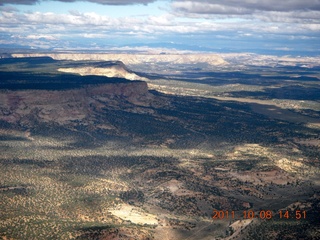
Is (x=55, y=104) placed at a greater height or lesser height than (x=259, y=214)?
greater

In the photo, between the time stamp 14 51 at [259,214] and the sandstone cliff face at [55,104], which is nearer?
the time stamp 14 51 at [259,214]

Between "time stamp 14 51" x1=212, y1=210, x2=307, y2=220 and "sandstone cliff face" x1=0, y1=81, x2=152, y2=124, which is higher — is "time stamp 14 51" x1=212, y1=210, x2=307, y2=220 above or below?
below

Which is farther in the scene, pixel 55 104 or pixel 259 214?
pixel 55 104

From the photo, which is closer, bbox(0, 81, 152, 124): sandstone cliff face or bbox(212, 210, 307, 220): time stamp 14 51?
bbox(212, 210, 307, 220): time stamp 14 51

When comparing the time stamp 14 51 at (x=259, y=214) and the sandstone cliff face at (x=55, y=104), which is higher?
the sandstone cliff face at (x=55, y=104)

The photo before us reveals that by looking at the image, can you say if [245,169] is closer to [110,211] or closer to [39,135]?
[110,211]
